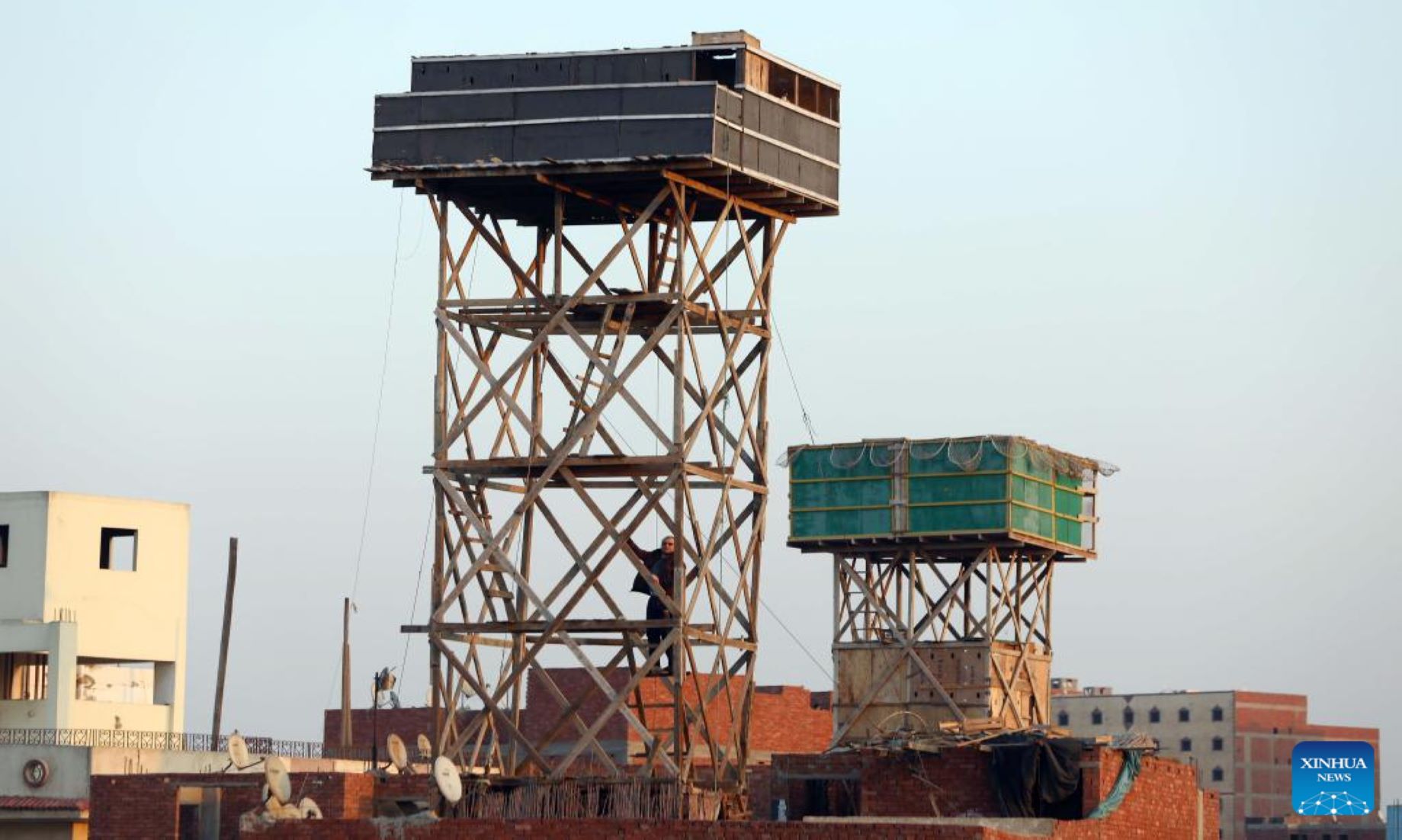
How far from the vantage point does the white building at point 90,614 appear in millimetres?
71500

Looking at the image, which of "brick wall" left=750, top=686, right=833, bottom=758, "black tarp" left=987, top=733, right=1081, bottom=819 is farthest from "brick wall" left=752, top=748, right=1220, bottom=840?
"brick wall" left=750, top=686, right=833, bottom=758

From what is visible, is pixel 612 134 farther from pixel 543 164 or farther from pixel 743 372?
pixel 743 372

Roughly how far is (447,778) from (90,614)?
34.9 meters

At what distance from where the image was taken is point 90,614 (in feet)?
241

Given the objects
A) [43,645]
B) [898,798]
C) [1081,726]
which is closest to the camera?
[898,798]

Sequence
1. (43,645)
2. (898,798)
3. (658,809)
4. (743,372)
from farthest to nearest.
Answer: (43,645) < (898,798) < (743,372) < (658,809)

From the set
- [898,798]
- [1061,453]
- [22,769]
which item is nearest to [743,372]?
[898,798]

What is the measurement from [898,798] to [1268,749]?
113299 mm

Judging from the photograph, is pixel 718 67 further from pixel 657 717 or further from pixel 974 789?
pixel 657 717

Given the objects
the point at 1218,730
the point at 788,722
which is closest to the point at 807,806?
the point at 788,722

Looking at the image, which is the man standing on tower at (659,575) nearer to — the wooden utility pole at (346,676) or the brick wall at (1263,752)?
the wooden utility pole at (346,676)

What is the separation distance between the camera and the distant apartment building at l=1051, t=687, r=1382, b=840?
156 metres

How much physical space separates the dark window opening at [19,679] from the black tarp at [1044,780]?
35347 millimetres

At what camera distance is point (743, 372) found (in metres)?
44.7
